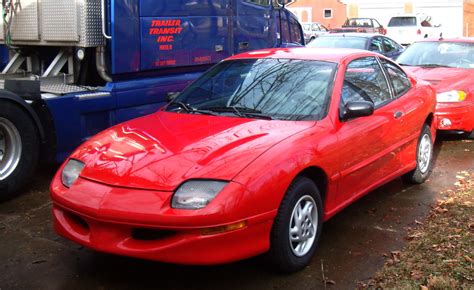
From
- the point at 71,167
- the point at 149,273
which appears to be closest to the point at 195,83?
the point at 71,167

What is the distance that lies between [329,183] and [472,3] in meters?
42.8

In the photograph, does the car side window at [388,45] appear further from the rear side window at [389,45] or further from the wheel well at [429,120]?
the wheel well at [429,120]

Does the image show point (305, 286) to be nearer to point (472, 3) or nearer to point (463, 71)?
point (463, 71)

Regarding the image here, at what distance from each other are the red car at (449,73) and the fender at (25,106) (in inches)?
208

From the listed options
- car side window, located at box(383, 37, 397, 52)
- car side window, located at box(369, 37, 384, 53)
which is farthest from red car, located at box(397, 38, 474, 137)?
car side window, located at box(383, 37, 397, 52)

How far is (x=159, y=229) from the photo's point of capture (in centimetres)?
333

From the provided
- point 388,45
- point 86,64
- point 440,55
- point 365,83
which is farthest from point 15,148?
point 388,45

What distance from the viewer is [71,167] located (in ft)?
13.0

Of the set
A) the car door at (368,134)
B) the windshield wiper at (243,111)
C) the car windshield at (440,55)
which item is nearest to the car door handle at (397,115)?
the car door at (368,134)

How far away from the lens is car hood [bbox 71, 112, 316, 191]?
11.5ft

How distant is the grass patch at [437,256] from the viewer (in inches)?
144

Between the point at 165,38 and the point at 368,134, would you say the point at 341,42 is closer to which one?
the point at 165,38

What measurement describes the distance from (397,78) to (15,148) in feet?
12.6

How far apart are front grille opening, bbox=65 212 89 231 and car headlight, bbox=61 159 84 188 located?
Result: 8.0 inches
